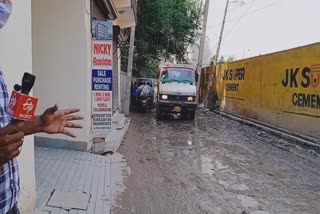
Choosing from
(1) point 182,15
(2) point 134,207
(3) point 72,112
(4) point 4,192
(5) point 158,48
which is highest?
(1) point 182,15

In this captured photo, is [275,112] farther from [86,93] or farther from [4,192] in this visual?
[4,192]

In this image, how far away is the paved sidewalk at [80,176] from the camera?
5715 mm

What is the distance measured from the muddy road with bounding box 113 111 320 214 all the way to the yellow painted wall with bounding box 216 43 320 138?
34.1 inches

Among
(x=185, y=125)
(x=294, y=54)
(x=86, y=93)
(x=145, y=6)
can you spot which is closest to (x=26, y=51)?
(x=86, y=93)

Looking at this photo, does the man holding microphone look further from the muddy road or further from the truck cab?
the truck cab

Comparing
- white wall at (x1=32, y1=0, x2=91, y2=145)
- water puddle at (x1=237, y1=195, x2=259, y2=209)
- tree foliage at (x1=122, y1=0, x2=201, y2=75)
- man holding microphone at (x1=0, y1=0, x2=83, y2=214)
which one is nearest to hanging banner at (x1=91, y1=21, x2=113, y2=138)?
white wall at (x1=32, y1=0, x2=91, y2=145)

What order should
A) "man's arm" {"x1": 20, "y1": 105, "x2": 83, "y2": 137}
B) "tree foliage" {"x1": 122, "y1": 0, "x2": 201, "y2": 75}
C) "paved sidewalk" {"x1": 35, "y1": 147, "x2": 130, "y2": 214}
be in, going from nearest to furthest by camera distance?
1. "man's arm" {"x1": 20, "y1": 105, "x2": 83, "y2": 137}
2. "paved sidewalk" {"x1": 35, "y1": 147, "x2": 130, "y2": 214}
3. "tree foliage" {"x1": 122, "y1": 0, "x2": 201, "y2": 75}

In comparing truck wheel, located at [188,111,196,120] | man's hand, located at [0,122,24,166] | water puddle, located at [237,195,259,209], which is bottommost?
water puddle, located at [237,195,259,209]

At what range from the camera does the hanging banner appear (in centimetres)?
922

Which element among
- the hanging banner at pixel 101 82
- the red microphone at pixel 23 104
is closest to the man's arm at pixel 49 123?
the red microphone at pixel 23 104

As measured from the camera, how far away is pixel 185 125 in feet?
55.5

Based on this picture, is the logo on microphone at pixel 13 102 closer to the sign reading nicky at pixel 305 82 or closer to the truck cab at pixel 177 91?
the sign reading nicky at pixel 305 82

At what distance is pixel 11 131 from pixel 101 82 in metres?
7.55

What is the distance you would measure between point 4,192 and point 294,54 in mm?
12294
